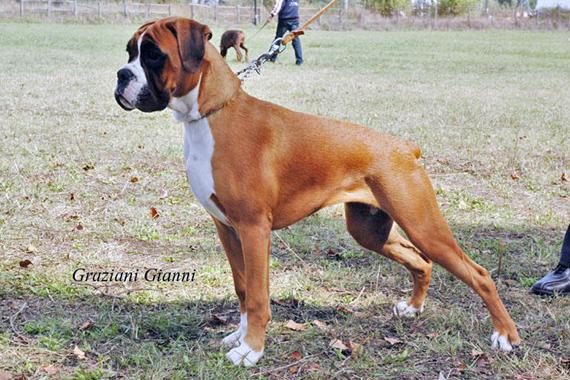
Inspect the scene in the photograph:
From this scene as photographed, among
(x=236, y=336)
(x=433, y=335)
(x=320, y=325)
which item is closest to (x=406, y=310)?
(x=433, y=335)

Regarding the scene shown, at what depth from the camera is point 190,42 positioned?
3533 mm

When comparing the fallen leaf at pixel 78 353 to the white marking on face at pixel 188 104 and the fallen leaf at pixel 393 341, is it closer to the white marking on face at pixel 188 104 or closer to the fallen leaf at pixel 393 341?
the white marking on face at pixel 188 104

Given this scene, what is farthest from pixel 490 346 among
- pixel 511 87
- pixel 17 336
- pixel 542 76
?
pixel 542 76

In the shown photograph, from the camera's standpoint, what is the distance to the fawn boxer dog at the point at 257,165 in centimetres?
357

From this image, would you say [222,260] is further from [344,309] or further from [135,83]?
[135,83]

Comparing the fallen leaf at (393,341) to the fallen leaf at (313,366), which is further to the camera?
the fallen leaf at (393,341)

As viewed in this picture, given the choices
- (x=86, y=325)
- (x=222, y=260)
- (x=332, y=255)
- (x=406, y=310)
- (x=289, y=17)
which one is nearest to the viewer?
(x=86, y=325)

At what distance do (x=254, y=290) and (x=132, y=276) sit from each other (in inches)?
61.2

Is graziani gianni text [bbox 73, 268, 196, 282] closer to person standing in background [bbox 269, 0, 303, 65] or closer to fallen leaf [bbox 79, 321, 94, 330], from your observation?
fallen leaf [bbox 79, 321, 94, 330]

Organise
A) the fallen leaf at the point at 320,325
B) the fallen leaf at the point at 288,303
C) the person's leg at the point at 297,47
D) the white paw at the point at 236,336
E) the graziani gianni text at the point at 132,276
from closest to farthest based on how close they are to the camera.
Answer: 1. the white paw at the point at 236,336
2. the fallen leaf at the point at 320,325
3. the fallen leaf at the point at 288,303
4. the graziani gianni text at the point at 132,276
5. the person's leg at the point at 297,47

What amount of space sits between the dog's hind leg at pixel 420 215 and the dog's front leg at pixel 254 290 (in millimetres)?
650

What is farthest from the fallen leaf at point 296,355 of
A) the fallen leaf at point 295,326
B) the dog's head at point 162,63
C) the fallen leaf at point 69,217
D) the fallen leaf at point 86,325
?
the fallen leaf at point 69,217

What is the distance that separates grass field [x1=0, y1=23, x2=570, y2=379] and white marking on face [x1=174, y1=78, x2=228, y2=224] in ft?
2.90

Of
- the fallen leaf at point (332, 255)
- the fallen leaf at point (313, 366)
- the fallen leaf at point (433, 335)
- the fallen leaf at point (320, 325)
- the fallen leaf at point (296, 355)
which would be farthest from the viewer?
the fallen leaf at point (332, 255)
